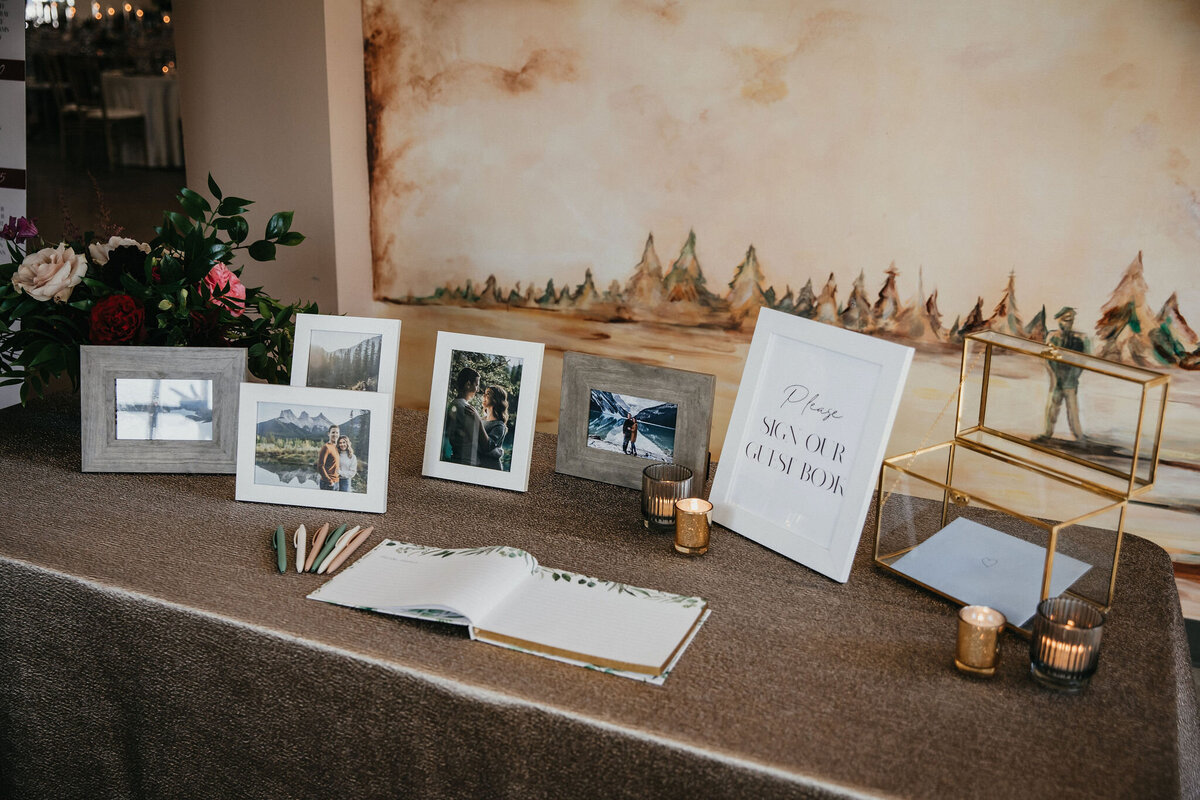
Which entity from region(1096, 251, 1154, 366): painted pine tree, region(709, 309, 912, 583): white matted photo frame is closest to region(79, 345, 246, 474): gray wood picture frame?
region(709, 309, 912, 583): white matted photo frame

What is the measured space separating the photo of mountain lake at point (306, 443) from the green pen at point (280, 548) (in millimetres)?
120

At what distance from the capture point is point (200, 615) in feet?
3.55

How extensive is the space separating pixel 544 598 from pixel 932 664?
1.47 ft

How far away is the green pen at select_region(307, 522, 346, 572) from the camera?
119 cm

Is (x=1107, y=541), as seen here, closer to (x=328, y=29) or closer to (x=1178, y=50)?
(x=1178, y=50)

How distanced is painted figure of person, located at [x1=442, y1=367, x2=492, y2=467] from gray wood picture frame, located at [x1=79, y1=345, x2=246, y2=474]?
0.33 meters

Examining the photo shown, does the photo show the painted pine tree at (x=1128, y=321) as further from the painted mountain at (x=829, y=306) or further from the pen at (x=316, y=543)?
the pen at (x=316, y=543)

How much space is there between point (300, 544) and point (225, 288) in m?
0.55

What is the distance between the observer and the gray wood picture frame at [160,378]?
4.70ft

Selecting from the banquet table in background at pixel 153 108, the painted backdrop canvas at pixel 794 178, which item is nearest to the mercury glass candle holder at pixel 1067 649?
the painted backdrop canvas at pixel 794 178

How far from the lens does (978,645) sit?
97 centimetres

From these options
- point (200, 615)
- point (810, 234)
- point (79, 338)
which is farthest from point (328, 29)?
point (200, 615)

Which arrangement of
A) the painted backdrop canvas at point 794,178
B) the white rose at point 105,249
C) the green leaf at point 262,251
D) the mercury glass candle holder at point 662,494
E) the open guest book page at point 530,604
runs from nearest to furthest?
the open guest book page at point 530,604 < the mercury glass candle holder at point 662,494 < the white rose at point 105,249 < the green leaf at point 262,251 < the painted backdrop canvas at point 794,178

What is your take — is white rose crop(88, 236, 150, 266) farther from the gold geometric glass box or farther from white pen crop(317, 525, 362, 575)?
the gold geometric glass box
